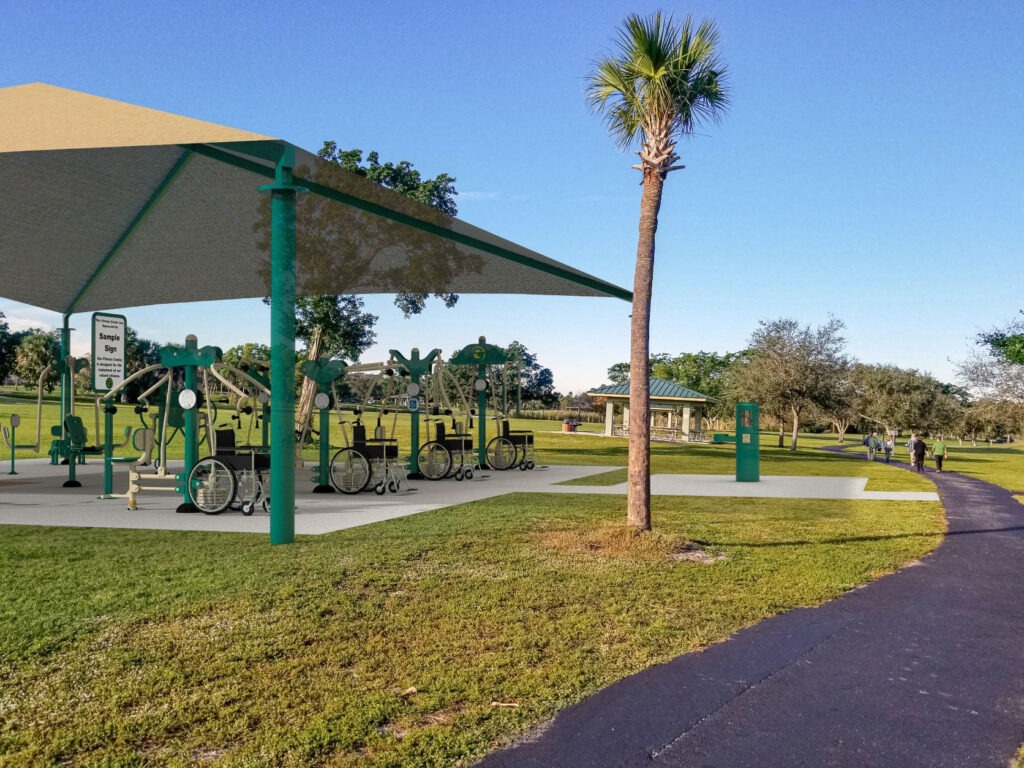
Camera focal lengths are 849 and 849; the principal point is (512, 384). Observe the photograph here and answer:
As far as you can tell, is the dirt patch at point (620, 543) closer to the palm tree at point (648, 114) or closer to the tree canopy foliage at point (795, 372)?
the palm tree at point (648, 114)

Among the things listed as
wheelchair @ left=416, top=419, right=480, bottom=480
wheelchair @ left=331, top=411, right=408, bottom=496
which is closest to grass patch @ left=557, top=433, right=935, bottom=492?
wheelchair @ left=416, top=419, right=480, bottom=480

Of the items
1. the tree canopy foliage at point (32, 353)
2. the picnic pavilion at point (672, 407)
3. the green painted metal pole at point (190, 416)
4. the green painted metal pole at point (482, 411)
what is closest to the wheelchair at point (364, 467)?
the green painted metal pole at point (190, 416)

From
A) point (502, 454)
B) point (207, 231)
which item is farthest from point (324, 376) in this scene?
point (502, 454)

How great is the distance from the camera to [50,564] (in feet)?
23.1

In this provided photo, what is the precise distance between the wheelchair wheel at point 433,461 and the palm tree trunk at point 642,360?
769 centimetres

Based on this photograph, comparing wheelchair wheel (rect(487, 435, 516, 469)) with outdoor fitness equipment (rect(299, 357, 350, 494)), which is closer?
outdoor fitness equipment (rect(299, 357, 350, 494))

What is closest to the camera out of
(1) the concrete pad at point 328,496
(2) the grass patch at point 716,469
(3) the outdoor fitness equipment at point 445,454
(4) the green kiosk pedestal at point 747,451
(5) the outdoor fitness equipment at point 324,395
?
(1) the concrete pad at point 328,496

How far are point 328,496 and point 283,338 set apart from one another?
505 cm

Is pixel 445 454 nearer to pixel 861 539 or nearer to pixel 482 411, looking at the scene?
pixel 482 411

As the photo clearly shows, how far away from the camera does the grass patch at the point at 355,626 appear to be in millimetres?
3482

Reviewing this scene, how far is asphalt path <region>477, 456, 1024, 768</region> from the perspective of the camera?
3.40m

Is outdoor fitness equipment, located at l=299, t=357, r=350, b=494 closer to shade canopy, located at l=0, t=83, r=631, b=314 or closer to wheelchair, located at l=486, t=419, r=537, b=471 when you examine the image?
shade canopy, located at l=0, t=83, r=631, b=314

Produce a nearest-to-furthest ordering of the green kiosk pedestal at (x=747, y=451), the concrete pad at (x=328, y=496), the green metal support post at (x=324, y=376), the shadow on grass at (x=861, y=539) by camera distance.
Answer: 1. the shadow on grass at (x=861, y=539)
2. the concrete pad at (x=328, y=496)
3. the green metal support post at (x=324, y=376)
4. the green kiosk pedestal at (x=747, y=451)

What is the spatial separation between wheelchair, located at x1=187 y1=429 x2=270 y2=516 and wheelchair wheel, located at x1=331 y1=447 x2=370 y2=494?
7.32 feet
